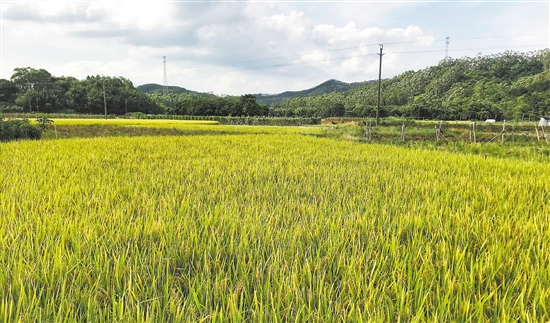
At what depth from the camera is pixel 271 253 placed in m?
1.70

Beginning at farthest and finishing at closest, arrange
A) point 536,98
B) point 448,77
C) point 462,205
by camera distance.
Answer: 1. point 448,77
2. point 536,98
3. point 462,205

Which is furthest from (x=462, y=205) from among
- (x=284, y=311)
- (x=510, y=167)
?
(x=510, y=167)

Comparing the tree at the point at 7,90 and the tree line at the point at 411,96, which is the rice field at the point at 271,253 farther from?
the tree at the point at 7,90

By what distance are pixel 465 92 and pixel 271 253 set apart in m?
74.0

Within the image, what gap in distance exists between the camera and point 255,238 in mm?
1934

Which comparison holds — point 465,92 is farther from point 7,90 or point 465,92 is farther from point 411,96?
point 7,90

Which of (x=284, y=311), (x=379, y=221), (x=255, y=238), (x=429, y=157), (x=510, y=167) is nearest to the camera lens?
(x=284, y=311)

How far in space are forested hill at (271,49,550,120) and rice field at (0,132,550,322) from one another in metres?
55.1

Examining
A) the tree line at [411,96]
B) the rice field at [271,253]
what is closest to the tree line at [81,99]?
the tree line at [411,96]

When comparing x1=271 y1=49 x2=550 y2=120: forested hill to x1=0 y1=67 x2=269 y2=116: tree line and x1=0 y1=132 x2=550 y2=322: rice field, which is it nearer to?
x1=0 y1=67 x2=269 y2=116: tree line

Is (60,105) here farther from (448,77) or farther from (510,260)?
(448,77)

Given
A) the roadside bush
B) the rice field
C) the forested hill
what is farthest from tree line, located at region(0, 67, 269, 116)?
the rice field

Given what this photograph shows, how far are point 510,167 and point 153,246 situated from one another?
20.4ft

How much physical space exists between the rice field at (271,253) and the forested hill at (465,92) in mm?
55149
